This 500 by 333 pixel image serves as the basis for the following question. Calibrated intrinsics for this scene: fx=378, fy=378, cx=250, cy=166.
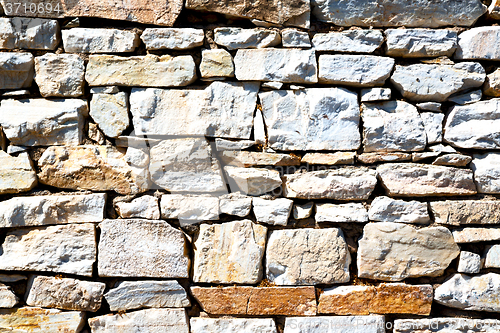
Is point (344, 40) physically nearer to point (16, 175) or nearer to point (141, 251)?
point (141, 251)

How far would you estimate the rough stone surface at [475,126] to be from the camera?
90.8 inches

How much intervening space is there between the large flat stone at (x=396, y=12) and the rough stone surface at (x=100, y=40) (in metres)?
1.14

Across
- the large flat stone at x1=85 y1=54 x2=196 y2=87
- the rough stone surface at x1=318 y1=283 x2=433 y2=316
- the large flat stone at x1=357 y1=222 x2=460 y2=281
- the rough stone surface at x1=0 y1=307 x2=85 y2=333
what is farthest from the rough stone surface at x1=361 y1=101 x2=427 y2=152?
the rough stone surface at x1=0 y1=307 x2=85 y2=333

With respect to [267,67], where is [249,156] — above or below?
below

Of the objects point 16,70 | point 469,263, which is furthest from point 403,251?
point 16,70

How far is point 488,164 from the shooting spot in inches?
91.0

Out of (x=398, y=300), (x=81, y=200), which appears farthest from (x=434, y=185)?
(x=81, y=200)

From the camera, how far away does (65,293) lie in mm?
2268

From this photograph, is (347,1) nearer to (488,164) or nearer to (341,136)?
(341,136)

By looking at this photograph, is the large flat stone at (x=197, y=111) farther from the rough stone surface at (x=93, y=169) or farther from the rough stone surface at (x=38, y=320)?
the rough stone surface at (x=38, y=320)

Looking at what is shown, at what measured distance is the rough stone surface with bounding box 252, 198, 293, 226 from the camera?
2.27 metres

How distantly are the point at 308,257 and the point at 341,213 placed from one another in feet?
1.09

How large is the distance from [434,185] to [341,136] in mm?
635

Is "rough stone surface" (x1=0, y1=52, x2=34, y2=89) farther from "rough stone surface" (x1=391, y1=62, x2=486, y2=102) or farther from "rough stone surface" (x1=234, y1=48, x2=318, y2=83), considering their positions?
"rough stone surface" (x1=391, y1=62, x2=486, y2=102)
